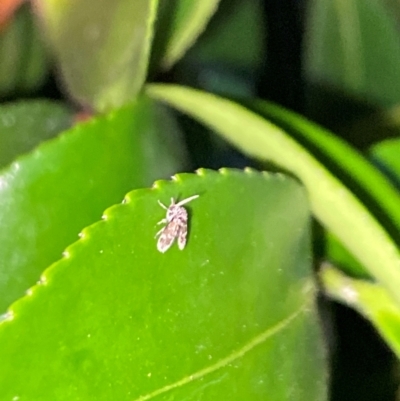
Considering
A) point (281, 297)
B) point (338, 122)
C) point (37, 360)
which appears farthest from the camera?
point (338, 122)

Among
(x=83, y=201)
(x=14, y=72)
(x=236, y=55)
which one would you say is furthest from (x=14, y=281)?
(x=236, y=55)

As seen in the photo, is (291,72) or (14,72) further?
(291,72)

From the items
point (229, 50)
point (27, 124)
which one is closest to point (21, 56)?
point (27, 124)

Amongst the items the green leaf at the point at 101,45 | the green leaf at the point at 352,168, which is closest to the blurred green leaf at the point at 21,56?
the green leaf at the point at 101,45

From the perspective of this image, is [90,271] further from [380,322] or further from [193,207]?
[380,322]

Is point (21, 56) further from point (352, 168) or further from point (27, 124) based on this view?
point (352, 168)
